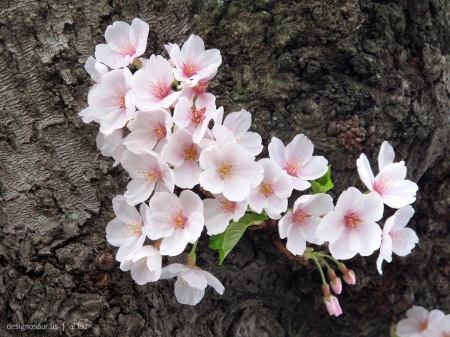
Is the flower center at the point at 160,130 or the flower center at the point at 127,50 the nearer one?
the flower center at the point at 160,130

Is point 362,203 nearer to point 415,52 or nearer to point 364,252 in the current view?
point 364,252

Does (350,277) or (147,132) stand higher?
(147,132)

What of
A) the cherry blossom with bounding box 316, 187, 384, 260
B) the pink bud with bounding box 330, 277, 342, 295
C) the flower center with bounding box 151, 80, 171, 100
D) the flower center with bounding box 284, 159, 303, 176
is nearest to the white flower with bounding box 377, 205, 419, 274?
the cherry blossom with bounding box 316, 187, 384, 260

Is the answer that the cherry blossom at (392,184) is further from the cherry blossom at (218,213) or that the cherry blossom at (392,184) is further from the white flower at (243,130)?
the cherry blossom at (218,213)

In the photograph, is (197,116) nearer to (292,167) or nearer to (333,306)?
(292,167)

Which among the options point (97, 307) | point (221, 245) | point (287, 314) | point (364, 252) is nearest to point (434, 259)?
point (287, 314)

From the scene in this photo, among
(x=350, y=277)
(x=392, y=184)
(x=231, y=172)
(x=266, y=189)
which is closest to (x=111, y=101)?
A: (x=231, y=172)

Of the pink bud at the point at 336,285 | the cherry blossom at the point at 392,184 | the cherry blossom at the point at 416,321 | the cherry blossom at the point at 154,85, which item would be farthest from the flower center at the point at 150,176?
the cherry blossom at the point at 416,321
